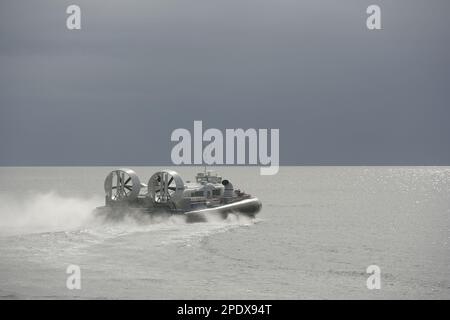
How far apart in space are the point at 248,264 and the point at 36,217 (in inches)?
852

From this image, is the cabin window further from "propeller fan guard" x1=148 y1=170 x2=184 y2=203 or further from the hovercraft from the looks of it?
"propeller fan guard" x1=148 y1=170 x2=184 y2=203

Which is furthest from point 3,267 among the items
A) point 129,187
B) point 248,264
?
point 129,187

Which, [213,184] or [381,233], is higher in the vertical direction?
[213,184]

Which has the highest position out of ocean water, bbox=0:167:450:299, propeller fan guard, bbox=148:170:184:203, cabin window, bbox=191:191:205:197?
propeller fan guard, bbox=148:170:184:203

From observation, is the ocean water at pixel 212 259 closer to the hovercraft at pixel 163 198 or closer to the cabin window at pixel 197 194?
the hovercraft at pixel 163 198

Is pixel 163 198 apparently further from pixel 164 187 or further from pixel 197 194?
pixel 197 194

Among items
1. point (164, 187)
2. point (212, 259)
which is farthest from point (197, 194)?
point (212, 259)

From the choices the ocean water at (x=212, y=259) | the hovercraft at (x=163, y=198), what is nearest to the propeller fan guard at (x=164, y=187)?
the hovercraft at (x=163, y=198)

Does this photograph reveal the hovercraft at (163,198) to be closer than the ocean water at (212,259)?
No

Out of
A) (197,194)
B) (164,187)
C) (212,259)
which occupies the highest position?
(164,187)

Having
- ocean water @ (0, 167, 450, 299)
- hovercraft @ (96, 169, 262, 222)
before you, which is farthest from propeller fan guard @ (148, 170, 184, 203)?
ocean water @ (0, 167, 450, 299)
